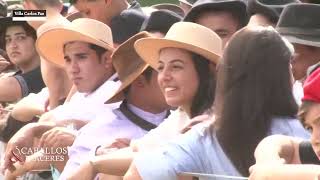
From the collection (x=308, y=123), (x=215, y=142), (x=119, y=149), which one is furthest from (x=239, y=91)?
(x=119, y=149)

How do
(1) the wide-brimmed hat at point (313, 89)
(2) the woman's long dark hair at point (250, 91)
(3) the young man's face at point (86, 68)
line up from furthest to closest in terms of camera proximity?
1. (3) the young man's face at point (86, 68)
2. (2) the woman's long dark hair at point (250, 91)
3. (1) the wide-brimmed hat at point (313, 89)

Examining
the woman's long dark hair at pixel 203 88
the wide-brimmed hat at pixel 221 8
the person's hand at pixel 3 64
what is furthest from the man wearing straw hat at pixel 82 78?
the person's hand at pixel 3 64

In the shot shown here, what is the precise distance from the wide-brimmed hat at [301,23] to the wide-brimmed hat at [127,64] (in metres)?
0.83

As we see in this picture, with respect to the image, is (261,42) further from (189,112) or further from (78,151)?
(78,151)

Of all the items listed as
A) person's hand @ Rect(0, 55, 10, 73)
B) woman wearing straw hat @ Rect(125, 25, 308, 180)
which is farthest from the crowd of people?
person's hand @ Rect(0, 55, 10, 73)

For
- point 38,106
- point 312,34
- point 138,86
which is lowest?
point 38,106

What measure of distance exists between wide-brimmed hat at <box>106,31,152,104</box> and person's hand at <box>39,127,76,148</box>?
0.32m

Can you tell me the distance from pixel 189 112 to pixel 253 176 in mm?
1640

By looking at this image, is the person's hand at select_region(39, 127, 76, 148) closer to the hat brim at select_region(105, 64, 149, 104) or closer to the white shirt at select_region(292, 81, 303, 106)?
the hat brim at select_region(105, 64, 149, 104)

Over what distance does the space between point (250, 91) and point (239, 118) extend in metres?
0.11

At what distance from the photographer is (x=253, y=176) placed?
312cm

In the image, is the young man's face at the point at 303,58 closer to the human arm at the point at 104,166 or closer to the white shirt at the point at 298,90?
the white shirt at the point at 298,90

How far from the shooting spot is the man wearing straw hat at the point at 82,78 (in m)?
5.86

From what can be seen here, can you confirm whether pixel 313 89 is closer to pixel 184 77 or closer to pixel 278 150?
pixel 278 150
